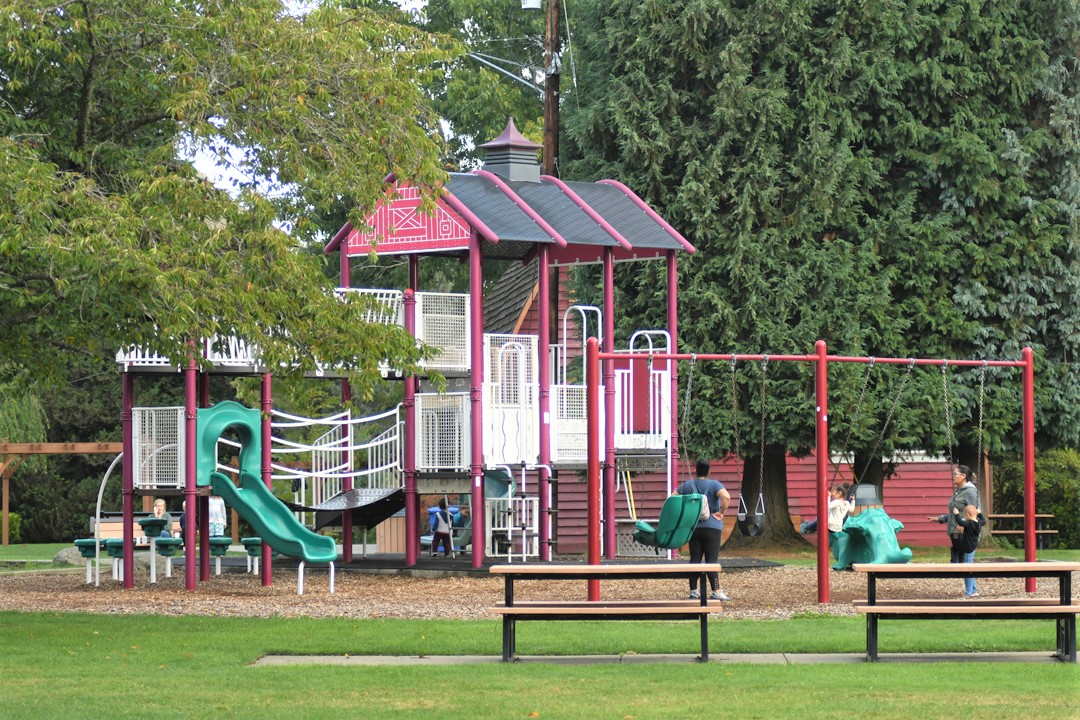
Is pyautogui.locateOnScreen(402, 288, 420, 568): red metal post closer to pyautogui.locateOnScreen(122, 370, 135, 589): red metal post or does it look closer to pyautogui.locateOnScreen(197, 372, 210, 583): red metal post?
pyautogui.locateOnScreen(197, 372, 210, 583): red metal post

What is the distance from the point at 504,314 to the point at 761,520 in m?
15.3

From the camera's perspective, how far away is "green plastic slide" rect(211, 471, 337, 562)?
20.9m

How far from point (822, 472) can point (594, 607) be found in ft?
18.6

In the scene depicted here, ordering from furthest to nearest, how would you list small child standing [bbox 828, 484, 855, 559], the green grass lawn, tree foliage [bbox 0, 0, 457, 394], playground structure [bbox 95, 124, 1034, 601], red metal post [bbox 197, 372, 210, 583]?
small child standing [bbox 828, 484, 855, 559] → red metal post [bbox 197, 372, 210, 583] → playground structure [bbox 95, 124, 1034, 601] → tree foliage [bbox 0, 0, 457, 394] → the green grass lawn

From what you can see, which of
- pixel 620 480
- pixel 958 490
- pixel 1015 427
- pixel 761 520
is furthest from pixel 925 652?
pixel 1015 427

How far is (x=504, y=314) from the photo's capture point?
36000mm

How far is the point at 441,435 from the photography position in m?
23.6

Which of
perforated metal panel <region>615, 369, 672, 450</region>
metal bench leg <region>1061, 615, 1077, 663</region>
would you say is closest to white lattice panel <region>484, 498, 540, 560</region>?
perforated metal panel <region>615, 369, 672, 450</region>

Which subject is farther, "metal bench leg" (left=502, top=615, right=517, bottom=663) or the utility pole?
the utility pole

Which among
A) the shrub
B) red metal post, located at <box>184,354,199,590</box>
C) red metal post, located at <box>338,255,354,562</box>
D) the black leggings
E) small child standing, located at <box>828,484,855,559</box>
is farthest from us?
the shrub

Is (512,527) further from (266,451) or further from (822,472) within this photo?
(822,472)

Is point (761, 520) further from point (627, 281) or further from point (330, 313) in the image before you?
point (627, 281)

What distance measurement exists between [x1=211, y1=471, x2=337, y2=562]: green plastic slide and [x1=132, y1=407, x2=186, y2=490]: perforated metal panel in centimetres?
139

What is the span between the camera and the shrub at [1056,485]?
3422 cm
